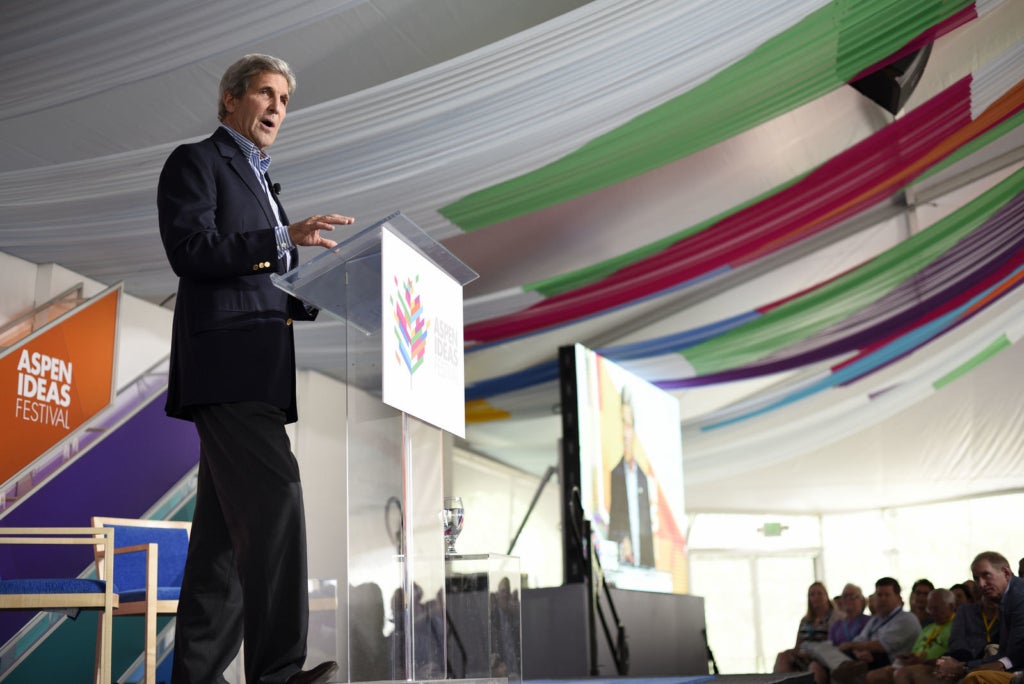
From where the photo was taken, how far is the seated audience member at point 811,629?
7078 mm

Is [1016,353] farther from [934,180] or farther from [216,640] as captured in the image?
[216,640]

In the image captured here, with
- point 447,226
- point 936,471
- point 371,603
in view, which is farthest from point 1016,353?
point 371,603

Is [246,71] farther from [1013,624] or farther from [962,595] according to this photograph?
[962,595]

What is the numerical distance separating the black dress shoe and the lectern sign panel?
0.42 metres

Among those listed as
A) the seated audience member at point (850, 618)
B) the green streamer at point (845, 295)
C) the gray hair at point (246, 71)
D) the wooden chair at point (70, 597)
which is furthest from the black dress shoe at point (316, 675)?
the seated audience member at point (850, 618)

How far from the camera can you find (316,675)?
1523 mm

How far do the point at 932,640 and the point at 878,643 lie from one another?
51 cm

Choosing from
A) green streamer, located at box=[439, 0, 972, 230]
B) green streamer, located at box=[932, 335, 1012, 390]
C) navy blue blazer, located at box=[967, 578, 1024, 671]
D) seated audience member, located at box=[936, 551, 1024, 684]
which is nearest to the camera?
green streamer, located at box=[439, 0, 972, 230]

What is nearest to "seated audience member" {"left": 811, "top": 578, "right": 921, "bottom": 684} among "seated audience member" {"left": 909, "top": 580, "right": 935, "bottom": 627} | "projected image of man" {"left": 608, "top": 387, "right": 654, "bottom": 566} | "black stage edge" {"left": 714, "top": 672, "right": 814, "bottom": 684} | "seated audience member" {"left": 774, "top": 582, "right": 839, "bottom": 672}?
"seated audience member" {"left": 909, "top": 580, "right": 935, "bottom": 627}

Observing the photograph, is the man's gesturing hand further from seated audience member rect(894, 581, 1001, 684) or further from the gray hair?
seated audience member rect(894, 581, 1001, 684)

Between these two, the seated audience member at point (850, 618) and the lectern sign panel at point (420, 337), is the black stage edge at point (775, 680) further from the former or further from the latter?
the seated audience member at point (850, 618)

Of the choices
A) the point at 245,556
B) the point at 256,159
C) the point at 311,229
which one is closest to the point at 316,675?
the point at 245,556

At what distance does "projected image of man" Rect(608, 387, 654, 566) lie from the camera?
21.7 feet

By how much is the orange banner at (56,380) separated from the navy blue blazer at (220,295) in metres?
3.53
